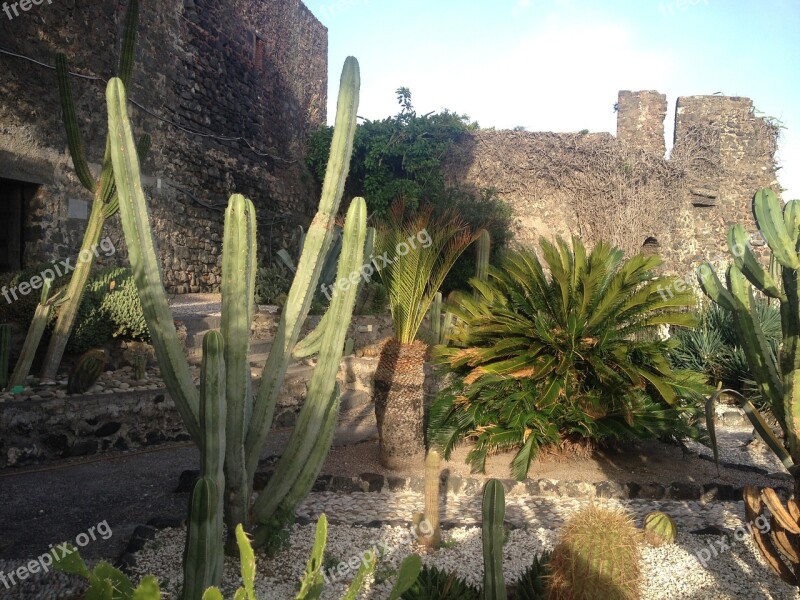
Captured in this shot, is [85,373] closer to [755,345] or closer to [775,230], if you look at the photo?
[755,345]

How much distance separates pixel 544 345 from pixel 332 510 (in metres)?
1.91

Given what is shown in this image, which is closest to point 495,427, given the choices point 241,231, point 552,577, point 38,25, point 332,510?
point 332,510

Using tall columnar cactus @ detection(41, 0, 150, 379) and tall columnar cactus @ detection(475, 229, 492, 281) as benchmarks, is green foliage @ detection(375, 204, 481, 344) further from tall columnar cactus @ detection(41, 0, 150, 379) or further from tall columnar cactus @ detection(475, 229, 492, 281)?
tall columnar cactus @ detection(41, 0, 150, 379)

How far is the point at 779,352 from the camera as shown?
3.26 m

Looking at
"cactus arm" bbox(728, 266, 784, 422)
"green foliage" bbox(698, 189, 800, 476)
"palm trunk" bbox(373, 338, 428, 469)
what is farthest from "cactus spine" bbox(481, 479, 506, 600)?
"palm trunk" bbox(373, 338, 428, 469)

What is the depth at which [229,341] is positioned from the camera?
2807 millimetres

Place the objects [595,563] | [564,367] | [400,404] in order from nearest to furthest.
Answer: [595,563], [564,367], [400,404]

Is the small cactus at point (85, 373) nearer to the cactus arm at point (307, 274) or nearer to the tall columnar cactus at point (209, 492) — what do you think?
the cactus arm at point (307, 274)

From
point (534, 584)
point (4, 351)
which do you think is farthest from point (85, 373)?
point (534, 584)

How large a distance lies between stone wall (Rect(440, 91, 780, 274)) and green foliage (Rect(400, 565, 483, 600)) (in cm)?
1172

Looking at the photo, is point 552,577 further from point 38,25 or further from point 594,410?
point 38,25

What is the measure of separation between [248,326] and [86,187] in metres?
3.23

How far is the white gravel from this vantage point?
2.92 metres

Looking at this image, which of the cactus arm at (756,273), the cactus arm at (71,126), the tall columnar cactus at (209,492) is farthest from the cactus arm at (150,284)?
the cactus arm at (756,273)
